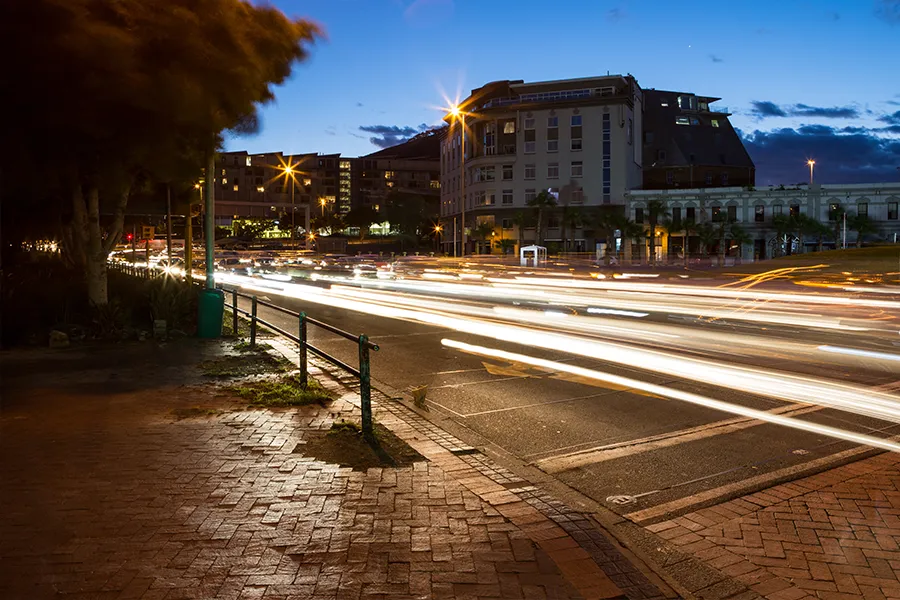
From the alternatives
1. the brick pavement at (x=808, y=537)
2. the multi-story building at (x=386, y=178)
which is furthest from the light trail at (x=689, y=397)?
the multi-story building at (x=386, y=178)

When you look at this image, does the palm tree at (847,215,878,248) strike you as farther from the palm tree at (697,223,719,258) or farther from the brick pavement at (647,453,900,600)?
the brick pavement at (647,453,900,600)

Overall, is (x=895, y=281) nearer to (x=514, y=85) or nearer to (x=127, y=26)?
(x=127, y=26)

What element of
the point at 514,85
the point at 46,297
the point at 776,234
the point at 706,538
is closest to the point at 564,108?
the point at 514,85

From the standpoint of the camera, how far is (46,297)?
15.7 meters

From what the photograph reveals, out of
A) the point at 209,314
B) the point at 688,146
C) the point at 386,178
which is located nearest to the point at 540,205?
the point at 688,146

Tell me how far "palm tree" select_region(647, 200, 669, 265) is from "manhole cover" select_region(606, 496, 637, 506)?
243ft

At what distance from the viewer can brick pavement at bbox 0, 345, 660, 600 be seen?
4.12 m

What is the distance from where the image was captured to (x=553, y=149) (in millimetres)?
83125

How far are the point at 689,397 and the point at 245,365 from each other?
6776 mm

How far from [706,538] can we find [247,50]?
441 inches

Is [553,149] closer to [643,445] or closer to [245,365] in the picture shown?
[245,365]

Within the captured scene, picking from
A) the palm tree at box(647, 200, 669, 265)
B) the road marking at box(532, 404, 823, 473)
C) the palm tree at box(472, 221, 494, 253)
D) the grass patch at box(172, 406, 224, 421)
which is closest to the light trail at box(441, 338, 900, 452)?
the road marking at box(532, 404, 823, 473)

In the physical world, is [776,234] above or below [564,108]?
below

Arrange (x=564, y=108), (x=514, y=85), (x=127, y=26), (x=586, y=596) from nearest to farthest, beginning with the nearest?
(x=586, y=596), (x=127, y=26), (x=564, y=108), (x=514, y=85)
